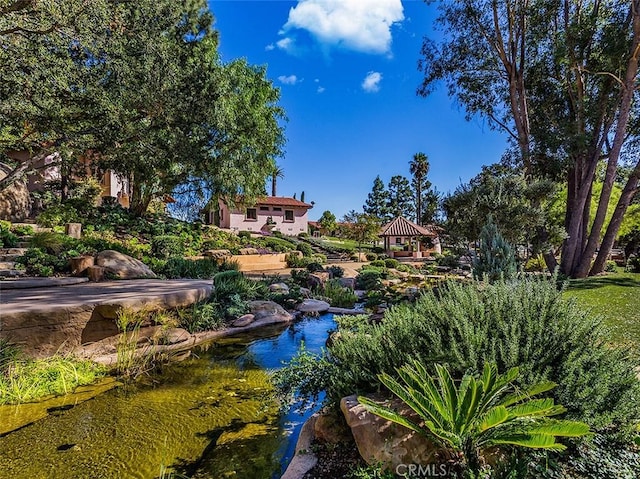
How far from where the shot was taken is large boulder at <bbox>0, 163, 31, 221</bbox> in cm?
1259

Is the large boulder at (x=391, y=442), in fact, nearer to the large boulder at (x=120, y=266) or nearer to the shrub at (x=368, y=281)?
the large boulder at (x=120, y=266)

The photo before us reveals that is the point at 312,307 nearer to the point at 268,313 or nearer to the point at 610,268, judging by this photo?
the point at 268,313

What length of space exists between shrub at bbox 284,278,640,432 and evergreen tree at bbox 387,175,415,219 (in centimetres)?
4872

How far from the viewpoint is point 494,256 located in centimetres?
741

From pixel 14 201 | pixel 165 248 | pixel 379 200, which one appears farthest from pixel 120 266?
pixel 379 200

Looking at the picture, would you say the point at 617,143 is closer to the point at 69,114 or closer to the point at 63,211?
the point at 69,114

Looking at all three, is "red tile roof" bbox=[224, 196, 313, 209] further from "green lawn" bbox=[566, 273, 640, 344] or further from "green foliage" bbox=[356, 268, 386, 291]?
"green lawn" bbox=[566, 273, 640, 344]

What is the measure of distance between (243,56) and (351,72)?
847cm

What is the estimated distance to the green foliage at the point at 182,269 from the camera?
10.7m

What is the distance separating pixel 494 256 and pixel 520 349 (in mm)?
5688

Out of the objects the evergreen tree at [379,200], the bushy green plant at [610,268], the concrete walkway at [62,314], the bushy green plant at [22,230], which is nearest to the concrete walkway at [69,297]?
the concrete walkway at [62,314]

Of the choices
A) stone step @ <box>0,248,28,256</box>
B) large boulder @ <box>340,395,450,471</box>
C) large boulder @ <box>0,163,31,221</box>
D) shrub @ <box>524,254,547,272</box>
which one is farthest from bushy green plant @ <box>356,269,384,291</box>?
large boulder @ <box>0,163,31,221</box>

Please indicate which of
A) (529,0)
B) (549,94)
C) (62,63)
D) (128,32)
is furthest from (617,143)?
(62,63)

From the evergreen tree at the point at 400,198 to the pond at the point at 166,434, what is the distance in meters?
48.2
